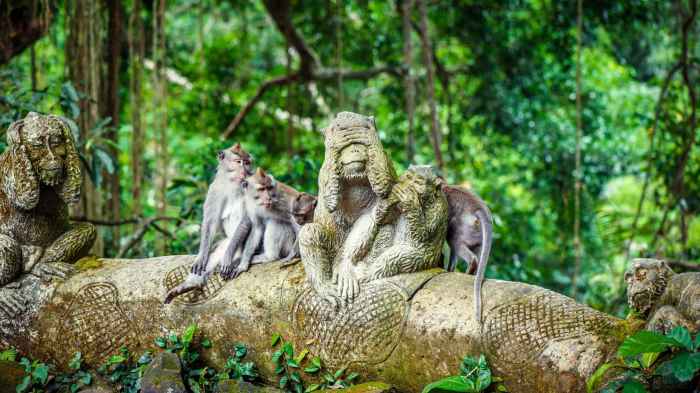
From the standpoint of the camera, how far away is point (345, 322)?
482cm

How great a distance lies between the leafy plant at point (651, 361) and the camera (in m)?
3.79

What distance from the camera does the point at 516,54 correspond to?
37.8 ft

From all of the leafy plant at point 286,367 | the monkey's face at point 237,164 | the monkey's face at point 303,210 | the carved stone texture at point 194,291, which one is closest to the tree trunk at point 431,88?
the monkey's face at point 237,164

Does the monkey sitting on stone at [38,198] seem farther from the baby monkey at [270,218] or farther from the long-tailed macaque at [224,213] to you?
the baby monkey at [270,218]

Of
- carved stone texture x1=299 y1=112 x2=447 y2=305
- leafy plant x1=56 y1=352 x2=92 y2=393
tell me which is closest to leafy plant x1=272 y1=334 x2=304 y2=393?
carved stone texture x1=299 y1=112 x2=447 y2=305

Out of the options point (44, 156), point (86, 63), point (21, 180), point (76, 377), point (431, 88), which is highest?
point (86, 63)

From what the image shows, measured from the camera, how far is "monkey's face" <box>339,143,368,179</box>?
5000mm

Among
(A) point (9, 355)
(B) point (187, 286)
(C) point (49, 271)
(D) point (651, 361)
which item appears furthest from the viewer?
(C) point (49, 271)

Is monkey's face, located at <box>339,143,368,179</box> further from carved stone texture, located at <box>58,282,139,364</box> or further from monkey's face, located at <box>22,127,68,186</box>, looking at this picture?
monkey's face, located at <box>22,127,68,186</box>

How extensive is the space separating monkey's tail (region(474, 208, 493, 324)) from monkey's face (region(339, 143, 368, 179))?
2.39ft

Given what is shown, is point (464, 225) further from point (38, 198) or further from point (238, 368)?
point (38, 198)

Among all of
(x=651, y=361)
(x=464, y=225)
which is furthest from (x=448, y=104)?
(x=651, y=361)

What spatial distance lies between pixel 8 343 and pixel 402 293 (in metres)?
2.59

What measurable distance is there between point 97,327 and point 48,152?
3.72 ft
